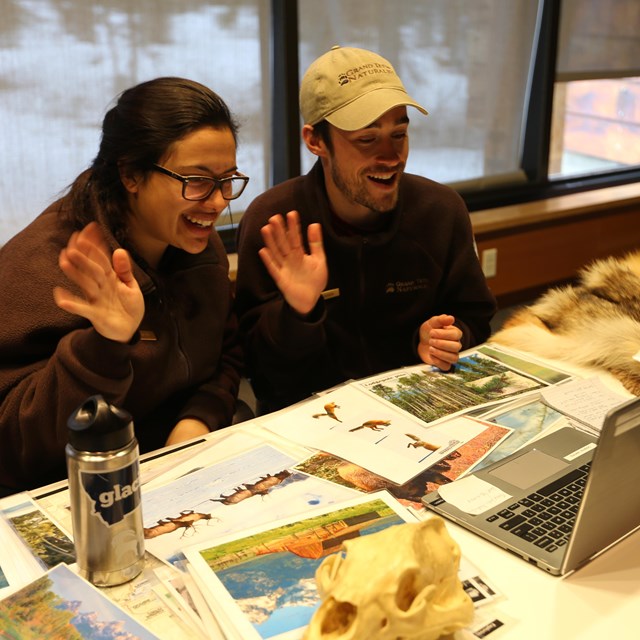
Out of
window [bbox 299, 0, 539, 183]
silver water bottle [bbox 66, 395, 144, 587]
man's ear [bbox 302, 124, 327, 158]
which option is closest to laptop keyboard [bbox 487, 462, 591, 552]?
silver water bottle [bbox 66, 395, 144, 587]

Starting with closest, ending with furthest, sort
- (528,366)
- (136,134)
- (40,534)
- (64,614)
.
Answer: (64,614), (40,534), (136,134), (528,366)

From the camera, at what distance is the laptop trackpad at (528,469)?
46.6 inches

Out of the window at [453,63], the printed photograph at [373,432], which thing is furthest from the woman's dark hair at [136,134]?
the window at [453,63]

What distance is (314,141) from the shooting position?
198 centimetres

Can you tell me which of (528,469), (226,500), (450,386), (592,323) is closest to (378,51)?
(592,323)

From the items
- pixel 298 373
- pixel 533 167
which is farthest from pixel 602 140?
pixel 298 373

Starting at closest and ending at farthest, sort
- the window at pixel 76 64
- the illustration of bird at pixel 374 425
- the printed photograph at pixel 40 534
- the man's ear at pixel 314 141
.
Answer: the printed photograph at pixel 40 534 < the illustration of bird at pixel 374 425 < the man's ear at pixel 314 141 < the window at pixel 76 64

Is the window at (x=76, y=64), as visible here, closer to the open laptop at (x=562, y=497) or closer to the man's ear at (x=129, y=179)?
the man's ear at (x=129, y=179)

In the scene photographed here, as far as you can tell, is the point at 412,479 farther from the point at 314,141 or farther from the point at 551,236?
the point at 551,236

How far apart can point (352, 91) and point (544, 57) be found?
2.03 meters

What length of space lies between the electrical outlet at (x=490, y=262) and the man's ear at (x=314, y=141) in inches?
57.4

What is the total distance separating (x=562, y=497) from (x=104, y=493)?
658mm

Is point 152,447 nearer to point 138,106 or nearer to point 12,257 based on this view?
point 12,257

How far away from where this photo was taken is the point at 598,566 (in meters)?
1.00
